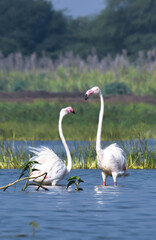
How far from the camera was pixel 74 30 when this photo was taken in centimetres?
5478

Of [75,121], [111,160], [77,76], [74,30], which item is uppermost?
[74,30]

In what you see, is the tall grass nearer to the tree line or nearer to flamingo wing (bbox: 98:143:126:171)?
the tree line

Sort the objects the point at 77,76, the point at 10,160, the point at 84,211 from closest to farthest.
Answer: the point at 84,211, the point at 10,160, the point at 77,76

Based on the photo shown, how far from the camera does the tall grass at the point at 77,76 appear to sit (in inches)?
1336

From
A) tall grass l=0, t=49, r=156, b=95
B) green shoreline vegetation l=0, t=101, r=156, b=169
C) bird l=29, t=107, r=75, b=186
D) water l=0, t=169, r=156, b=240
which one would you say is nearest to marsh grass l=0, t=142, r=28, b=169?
water l=0, t=169, r=156, b=240

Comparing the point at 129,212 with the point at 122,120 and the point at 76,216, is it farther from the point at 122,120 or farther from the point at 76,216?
the point at 122,120

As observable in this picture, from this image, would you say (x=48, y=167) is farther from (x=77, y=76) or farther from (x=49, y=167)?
(x=77, y=76)

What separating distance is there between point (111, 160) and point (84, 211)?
2.95 metres

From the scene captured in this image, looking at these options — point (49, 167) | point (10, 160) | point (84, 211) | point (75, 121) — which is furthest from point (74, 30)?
point (84, 211)

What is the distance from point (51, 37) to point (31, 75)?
1660 cm

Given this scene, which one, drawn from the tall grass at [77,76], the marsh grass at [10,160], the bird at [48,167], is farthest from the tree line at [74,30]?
the bird at [48,167]

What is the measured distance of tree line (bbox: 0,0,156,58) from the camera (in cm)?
5122

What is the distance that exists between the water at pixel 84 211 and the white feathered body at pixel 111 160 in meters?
0.31

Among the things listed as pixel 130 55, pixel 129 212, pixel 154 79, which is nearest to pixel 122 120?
pixel 154 79
